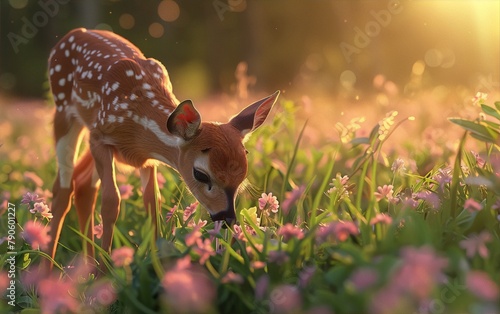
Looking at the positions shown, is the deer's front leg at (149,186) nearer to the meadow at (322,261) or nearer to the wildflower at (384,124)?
the meadow at (322,261)

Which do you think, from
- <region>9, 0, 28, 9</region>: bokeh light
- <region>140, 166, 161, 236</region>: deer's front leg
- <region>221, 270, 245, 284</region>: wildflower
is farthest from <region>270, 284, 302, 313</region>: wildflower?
<region>9, 0, 28, 9</region>: bokeh light

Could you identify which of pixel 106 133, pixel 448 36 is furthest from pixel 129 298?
pixel 448 36

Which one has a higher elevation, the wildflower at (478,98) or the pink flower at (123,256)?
the wildflower at (478,98)

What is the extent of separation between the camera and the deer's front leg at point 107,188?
4.51m

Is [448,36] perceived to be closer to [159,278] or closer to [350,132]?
[350,132]

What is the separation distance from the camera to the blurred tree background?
70.0 feet

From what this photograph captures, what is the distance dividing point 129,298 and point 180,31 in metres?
29.3

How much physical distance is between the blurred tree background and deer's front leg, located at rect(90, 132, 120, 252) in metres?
13.9

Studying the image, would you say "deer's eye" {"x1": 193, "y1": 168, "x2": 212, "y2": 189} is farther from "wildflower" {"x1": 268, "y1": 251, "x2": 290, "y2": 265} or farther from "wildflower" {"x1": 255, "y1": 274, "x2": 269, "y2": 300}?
"wildflower" {"x1": 255, "y1": 274, "x2": 269, "y2": 300}

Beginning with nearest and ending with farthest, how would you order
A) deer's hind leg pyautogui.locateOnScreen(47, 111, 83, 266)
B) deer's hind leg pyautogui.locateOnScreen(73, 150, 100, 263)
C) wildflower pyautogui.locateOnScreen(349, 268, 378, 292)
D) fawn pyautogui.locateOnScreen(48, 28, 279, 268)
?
wildflower pyautogui.locateOnScreen(349, 268, 378, 292), fawn pyautogui.locateOnScreen(48, 28, 279, 268), deer's hind leg pyautogui.locateOnScreen(47, 111, 83, 266), deer's hind leg pyautogui.locateOnScreen(73, 150, 100, 263)

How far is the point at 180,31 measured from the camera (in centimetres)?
3169

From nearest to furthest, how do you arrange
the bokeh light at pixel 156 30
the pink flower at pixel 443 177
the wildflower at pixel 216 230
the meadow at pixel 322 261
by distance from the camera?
the meadow at pixel 322 261
the wildflower at pixel 216 230
the pink flower at pixel 443 177
the bokeh light at pixel 156 30

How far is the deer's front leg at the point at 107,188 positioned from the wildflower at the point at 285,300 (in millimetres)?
1792

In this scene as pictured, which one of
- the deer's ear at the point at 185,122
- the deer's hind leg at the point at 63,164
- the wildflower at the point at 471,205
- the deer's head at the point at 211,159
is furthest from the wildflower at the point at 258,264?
the deer's hind leg at the point at 63,164
